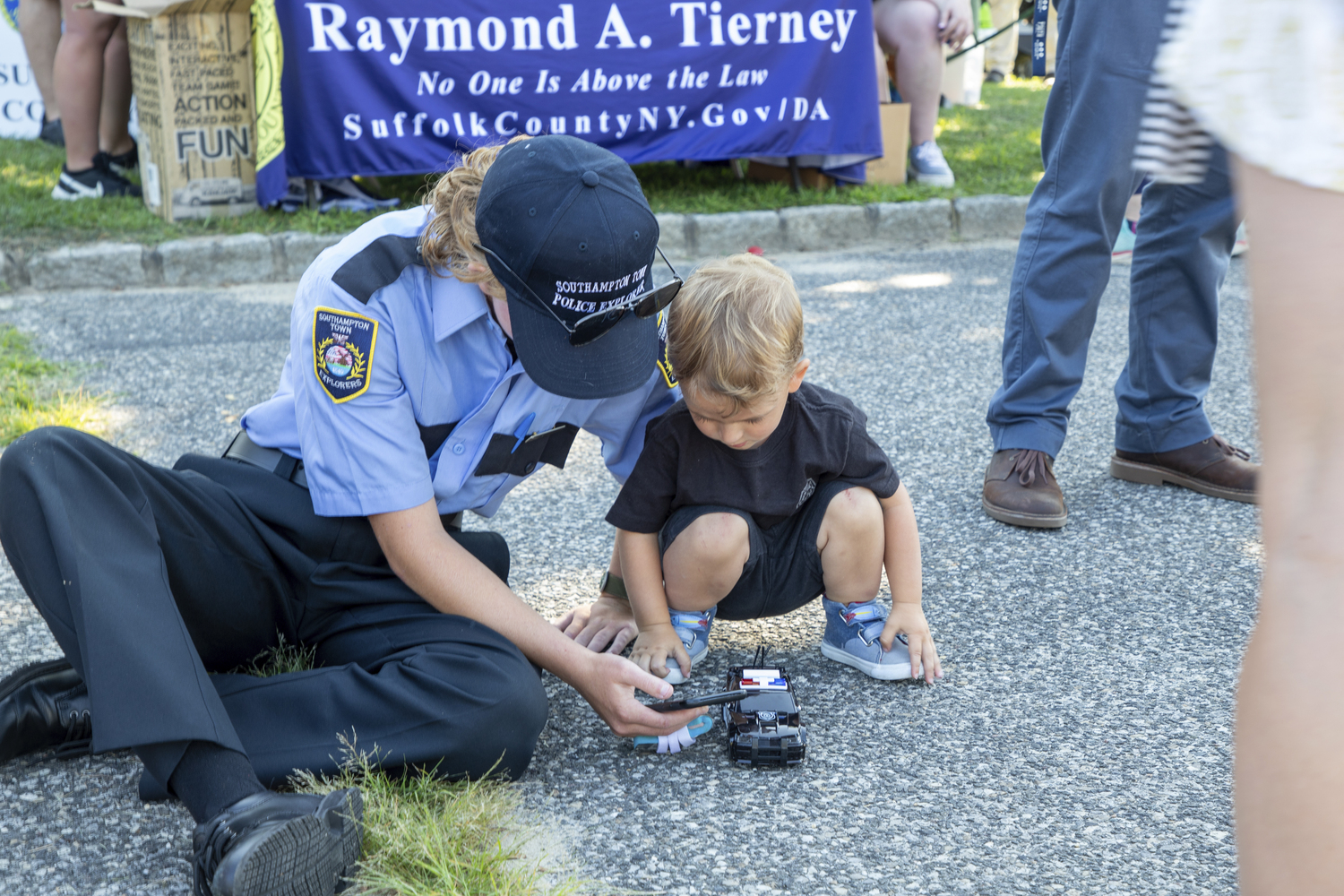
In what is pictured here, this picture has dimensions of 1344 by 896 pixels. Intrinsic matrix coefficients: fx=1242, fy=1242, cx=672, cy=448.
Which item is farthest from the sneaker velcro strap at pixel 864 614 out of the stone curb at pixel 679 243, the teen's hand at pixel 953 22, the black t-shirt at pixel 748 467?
the teen's hand at pixel 953 22

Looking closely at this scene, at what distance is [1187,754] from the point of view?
1.88m

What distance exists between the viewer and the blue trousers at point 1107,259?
261cm

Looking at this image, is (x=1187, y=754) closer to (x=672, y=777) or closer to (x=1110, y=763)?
(x=1110, y=763)

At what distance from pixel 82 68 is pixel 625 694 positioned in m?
4.64

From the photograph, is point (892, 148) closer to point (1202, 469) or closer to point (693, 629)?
point (1202, 469)

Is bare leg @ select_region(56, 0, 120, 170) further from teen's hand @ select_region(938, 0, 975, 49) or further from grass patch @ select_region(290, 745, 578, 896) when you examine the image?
grass patch @ select_region(290, 745, 578, 896)

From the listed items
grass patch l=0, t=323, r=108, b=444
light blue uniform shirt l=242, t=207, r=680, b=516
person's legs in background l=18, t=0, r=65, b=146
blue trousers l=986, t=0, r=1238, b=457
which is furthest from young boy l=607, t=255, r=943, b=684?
person's legs in background l=18, t=0, r=65, b=146

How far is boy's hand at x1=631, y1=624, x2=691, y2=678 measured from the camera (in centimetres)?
206

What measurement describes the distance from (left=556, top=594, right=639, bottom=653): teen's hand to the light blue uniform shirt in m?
0.36

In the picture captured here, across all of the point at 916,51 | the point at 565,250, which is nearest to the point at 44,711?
the point at 565,250

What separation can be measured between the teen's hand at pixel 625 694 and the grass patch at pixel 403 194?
9.22ft

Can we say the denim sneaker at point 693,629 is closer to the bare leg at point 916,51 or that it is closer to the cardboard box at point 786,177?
the cardboard box at point 786,177

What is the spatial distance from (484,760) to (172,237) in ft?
12.1

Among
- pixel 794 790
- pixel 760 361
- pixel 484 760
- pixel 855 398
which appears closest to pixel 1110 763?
pixel 794 790
